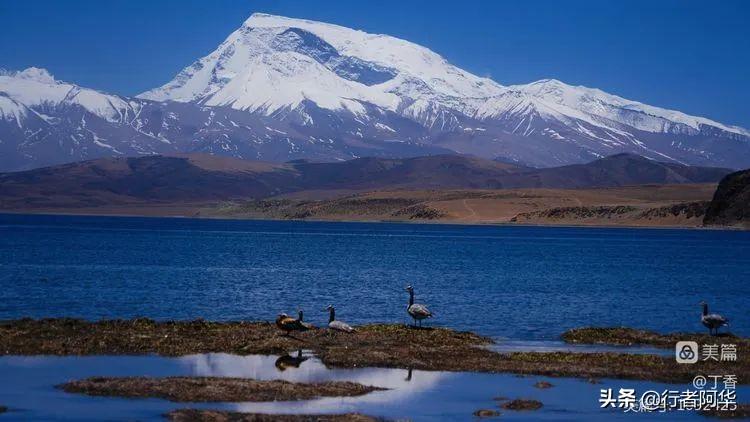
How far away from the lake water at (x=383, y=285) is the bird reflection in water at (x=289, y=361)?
11.8 metres

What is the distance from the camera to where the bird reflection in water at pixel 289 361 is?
3369cm

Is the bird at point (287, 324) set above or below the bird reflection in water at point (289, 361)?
above

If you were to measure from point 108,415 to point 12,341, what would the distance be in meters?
11.9

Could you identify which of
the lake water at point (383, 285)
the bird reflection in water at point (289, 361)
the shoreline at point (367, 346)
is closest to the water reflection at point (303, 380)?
the bird reflection in water at point (289, 361)

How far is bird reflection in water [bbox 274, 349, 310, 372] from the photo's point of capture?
3369 centimetres

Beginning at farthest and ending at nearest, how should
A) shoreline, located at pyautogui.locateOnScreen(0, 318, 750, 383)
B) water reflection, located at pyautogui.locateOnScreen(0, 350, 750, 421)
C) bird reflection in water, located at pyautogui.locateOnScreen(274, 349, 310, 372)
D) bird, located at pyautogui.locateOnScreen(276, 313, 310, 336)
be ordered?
bird, located at pyautogui.locateOnScreen(276, 313, 310, 336)
shoreline, located at pyautogui.locateOnScreen(0, 318, 750, 383)
bird reflection in water, located at pyautogui.locateOnScreen(274, 349, 310, 372)
water reflection, located at pyautogui.locateOnScreen(0, 350, 750, 421)

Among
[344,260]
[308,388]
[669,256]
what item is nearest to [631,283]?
[344,260]

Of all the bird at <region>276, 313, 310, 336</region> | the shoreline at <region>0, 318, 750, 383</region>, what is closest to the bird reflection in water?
the shoreline at <region>0, 318, 750, 383</region>

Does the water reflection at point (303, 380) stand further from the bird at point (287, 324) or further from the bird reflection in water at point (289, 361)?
the bird at point (287, 324)

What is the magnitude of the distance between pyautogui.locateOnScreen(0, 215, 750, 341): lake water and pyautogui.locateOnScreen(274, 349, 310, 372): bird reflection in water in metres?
11.8

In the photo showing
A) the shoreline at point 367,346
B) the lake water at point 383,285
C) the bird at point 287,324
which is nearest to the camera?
the shoreline at point 367,346

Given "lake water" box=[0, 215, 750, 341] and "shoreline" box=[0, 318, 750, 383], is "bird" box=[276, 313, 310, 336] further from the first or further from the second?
"lake water" box=[0, 215, 750, 341]

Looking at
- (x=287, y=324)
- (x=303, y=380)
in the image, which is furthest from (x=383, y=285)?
(x=303, y=380)

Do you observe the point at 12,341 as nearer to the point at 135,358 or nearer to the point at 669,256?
the point at 135,358
